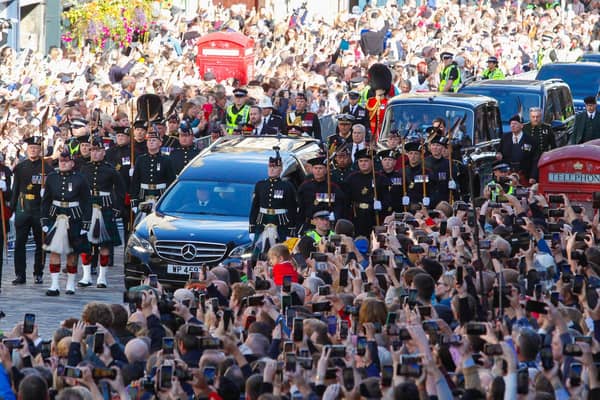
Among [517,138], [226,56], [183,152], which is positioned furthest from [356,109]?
[226,56]

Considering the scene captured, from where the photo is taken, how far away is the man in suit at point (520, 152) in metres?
23.0

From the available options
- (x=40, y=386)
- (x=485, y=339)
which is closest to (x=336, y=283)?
(x=485, y=339)

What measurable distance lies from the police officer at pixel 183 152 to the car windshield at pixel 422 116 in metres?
2.84

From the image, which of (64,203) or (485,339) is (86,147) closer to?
(64,203)

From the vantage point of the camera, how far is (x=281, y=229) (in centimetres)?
1869

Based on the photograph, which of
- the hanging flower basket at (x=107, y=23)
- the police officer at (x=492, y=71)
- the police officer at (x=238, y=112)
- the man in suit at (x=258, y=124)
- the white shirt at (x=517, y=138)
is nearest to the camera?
the white shirt at (x=517, y=138)

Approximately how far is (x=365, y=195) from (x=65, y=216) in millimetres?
3251

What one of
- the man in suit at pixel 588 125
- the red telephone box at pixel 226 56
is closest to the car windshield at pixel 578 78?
the red telephone box at pixel 226 56

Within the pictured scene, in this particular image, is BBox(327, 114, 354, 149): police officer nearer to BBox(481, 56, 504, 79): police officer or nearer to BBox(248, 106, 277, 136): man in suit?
BBox(248, 106, 277, 136): man in suit

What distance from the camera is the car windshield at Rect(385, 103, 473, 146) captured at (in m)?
23.2

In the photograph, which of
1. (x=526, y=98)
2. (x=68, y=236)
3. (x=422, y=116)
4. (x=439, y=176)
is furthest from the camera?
(x=526, y=98)

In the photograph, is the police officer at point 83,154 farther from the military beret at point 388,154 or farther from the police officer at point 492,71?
the police officer at point 492,71

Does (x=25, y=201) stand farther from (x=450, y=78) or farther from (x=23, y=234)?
(x=450, y=78)

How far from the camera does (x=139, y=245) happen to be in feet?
60.4
